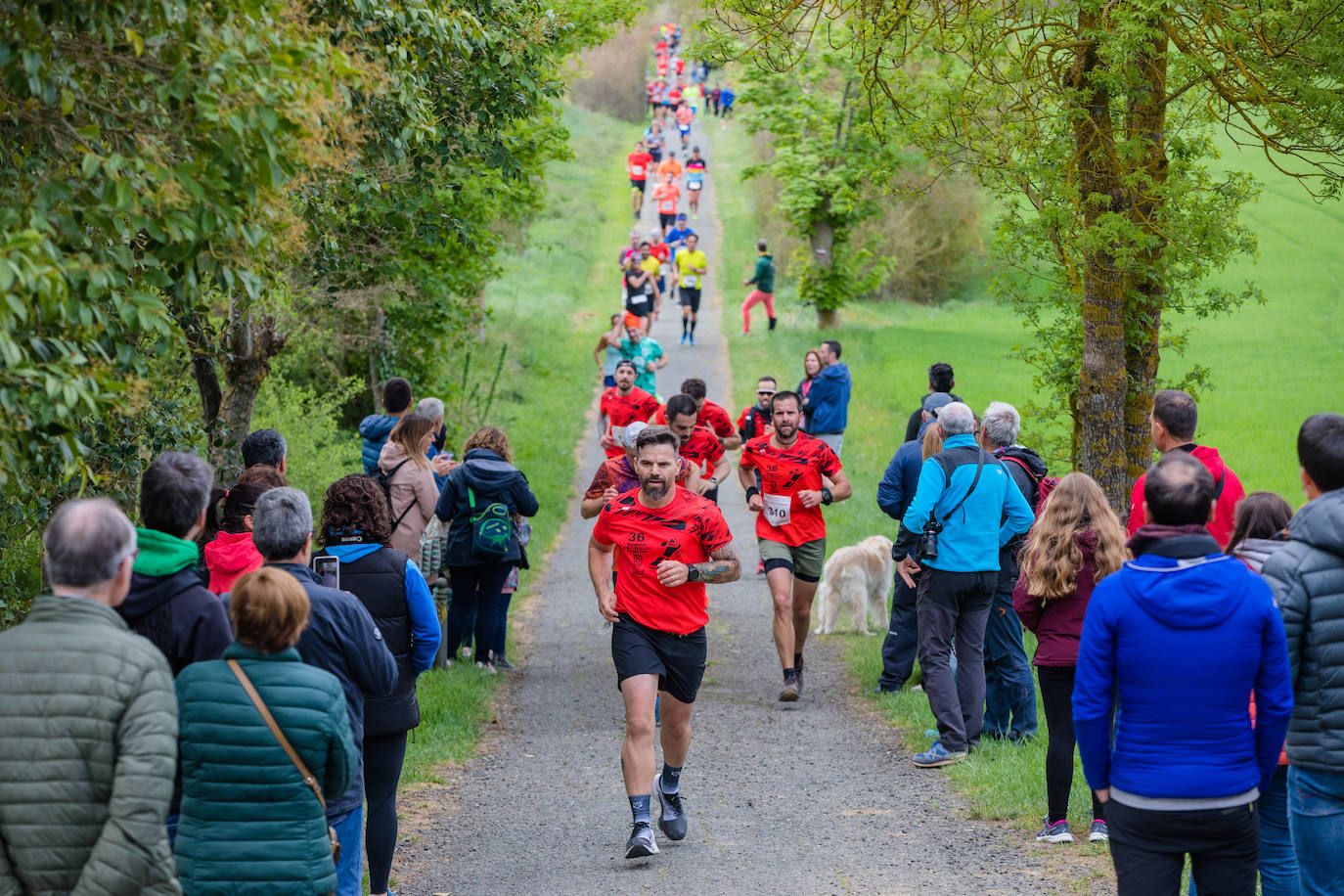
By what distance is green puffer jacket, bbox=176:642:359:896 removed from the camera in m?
3.96

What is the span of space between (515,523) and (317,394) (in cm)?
1010

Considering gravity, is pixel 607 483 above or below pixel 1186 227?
below

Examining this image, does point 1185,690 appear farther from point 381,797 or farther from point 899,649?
point 899,649

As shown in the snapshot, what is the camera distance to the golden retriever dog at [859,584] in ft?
37.6

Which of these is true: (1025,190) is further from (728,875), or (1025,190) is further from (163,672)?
(163,672)

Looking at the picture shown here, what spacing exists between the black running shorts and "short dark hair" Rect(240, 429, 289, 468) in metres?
2.02

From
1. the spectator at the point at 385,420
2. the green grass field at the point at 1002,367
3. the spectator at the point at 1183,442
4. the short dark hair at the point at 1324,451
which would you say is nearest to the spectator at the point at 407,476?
the spectator at the point at 385,420

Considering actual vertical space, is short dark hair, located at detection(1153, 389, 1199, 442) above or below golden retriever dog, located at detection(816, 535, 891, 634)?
above

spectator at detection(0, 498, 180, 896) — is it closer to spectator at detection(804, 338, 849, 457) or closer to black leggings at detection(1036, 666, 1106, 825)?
black leggings at detection(1036, 666, 1106, 825)

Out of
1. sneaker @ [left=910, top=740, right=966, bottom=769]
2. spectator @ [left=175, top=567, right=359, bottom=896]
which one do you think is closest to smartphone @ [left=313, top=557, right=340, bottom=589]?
spectator @ [left=175, top=567, right=359, bottom=896]

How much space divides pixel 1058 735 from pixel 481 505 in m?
4.67

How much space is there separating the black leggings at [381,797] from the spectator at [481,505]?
3748 millimetres

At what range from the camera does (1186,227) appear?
30.2ft

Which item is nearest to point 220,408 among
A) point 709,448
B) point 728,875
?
point 709,448
